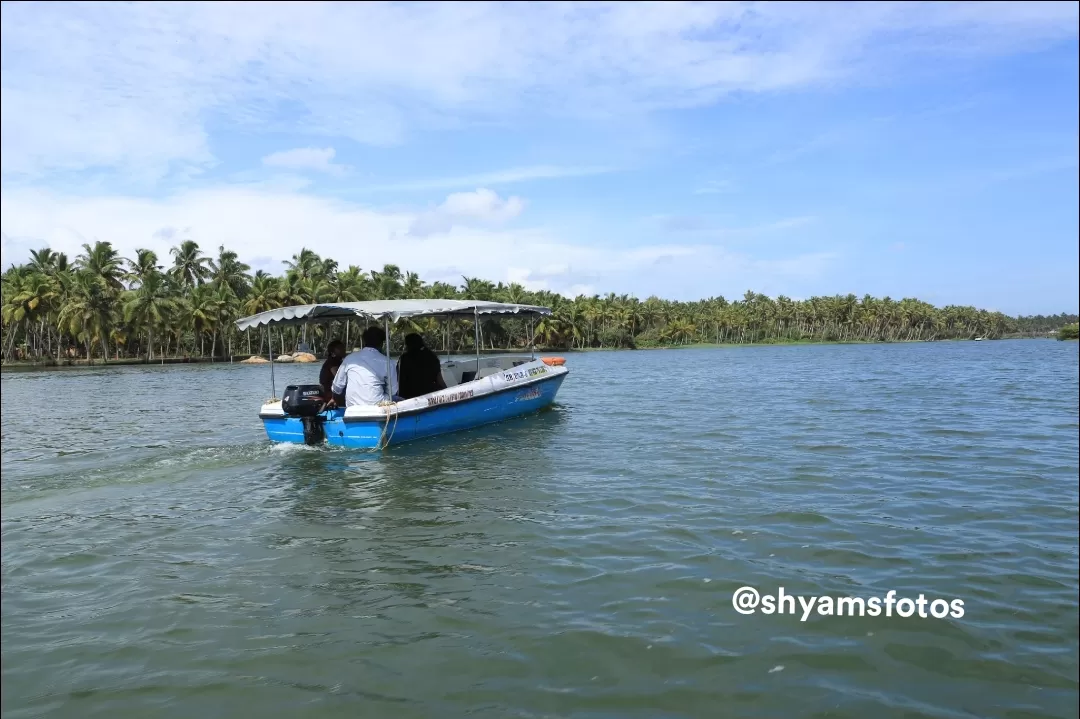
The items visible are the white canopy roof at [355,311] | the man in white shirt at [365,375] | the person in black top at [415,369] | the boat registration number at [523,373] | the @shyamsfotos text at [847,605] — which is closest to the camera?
the @shyamsfotos text at [847,605]

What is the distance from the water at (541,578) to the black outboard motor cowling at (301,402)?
77 cm

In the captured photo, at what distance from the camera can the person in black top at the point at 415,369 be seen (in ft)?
47.1

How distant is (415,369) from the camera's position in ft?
47.1

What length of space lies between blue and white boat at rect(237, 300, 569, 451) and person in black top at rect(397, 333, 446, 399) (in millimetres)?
498

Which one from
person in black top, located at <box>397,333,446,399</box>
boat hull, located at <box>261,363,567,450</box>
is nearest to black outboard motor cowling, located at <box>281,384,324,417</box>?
boat hull, located at <box>261,363,567,450</box>

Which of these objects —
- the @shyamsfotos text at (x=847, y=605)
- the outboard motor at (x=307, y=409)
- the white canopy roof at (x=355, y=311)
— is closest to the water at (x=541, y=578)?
the @shyamsfotos text at (x=847, y=605)

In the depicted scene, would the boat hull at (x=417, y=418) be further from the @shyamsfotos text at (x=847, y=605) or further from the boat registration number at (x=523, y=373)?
the @shyamsfotos text at (x=847, y=605)

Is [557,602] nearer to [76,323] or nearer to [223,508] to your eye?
[223,508]

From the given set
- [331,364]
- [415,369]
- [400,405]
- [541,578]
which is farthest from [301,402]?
[541,578]

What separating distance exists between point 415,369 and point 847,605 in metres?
10.2

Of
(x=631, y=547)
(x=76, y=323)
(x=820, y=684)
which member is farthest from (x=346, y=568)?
(x=76, y=323)

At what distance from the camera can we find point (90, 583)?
254 inches

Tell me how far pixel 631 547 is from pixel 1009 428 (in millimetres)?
11044

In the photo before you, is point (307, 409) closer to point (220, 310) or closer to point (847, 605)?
point (847, 605)
